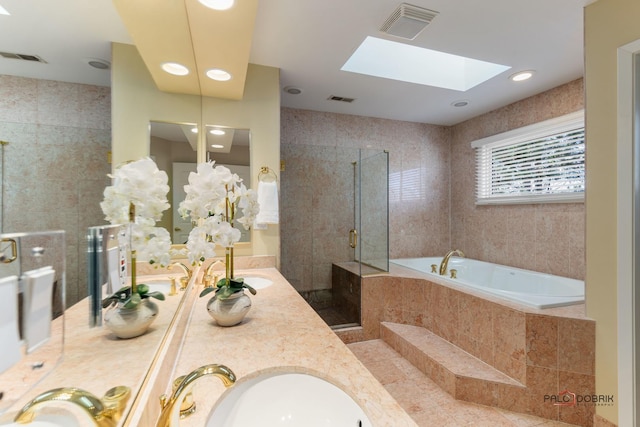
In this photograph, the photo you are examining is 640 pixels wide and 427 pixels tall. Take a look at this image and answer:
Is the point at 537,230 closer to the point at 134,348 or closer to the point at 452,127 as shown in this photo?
the point at 452,127

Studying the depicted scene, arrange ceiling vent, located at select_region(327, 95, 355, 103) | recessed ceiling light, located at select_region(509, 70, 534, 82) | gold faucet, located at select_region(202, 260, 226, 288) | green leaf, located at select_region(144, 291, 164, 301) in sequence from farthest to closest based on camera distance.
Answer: ceiling vent, located at select_region(327, 95, 355, 103) → recessed ceiling light, located at select_region(509, 70, 534, 82) → gold faucet, located at select_region(202, 260, 226, 288) → green leaf, located at select_region(144, 291, 164, 301)

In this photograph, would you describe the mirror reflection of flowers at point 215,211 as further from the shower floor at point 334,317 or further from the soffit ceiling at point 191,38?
the shower floor at point 334,317

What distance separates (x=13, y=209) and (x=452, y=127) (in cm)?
453

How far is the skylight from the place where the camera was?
2471mm

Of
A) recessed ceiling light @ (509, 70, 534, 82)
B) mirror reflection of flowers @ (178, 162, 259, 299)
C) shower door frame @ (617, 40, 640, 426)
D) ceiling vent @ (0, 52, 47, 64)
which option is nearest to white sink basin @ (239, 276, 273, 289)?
mirror reflection of flowers @ (178, 162, 259, 299)

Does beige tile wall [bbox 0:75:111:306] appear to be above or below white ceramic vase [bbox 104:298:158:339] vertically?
above

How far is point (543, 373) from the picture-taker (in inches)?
69.1

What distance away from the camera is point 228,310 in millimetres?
1058

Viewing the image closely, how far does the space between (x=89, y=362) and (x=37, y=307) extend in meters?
0.22

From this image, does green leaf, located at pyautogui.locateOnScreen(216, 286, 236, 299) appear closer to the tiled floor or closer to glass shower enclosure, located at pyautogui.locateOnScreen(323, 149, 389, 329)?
the tiled floor

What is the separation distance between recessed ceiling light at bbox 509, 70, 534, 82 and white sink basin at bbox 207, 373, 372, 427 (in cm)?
304

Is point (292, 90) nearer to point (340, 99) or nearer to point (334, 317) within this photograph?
point (340, 99)

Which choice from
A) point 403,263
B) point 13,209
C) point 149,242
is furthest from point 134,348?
point 403,263

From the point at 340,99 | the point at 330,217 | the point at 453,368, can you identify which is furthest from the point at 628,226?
the point at 340,99
